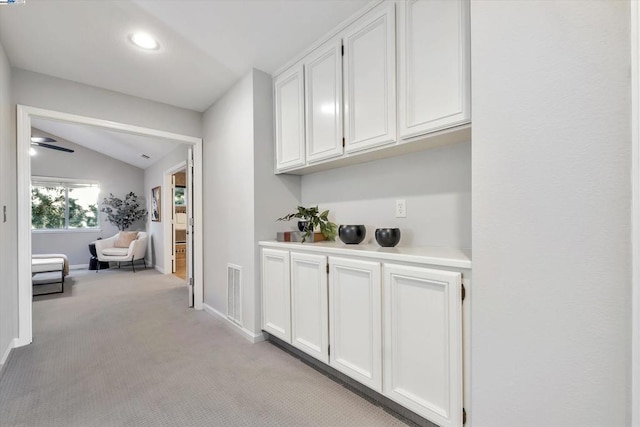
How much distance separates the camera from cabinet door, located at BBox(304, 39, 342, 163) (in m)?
2.00

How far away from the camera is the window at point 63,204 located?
6.36 meters

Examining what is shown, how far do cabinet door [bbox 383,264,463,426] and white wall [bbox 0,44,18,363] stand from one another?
269cm

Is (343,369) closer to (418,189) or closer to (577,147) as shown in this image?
(418,189)

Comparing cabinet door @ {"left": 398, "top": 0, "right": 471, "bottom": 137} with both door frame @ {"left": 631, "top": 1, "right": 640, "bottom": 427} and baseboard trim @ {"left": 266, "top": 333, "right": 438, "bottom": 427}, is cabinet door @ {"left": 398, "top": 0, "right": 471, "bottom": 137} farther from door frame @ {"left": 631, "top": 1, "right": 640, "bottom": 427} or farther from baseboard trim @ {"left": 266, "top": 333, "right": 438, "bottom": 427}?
baseboard trim @ {"left": 266, "top": 333, "right": 438, "bottom": 427}

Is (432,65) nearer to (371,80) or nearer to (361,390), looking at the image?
(371,80)

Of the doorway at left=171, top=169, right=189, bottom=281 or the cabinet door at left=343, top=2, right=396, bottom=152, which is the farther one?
the doorway at left=171, top=169, right=189, bottom=281

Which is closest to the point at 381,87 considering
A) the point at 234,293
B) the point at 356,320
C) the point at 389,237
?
the point at 389,237

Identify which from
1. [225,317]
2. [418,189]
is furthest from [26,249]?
[418,189]

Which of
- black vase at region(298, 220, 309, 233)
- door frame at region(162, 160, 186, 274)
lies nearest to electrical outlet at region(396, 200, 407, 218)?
black vase at region(298, 220, 309, 233)

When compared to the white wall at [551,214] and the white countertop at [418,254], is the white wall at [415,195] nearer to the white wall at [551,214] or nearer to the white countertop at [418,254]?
the white countertop at [418,254]

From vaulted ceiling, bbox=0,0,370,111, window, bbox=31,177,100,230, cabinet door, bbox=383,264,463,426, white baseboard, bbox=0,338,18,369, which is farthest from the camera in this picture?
window, bbox=31,177,100,230

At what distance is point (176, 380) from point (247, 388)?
502 millimetres

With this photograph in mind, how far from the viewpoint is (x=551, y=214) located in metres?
0.97

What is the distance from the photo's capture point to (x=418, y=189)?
1880mm
